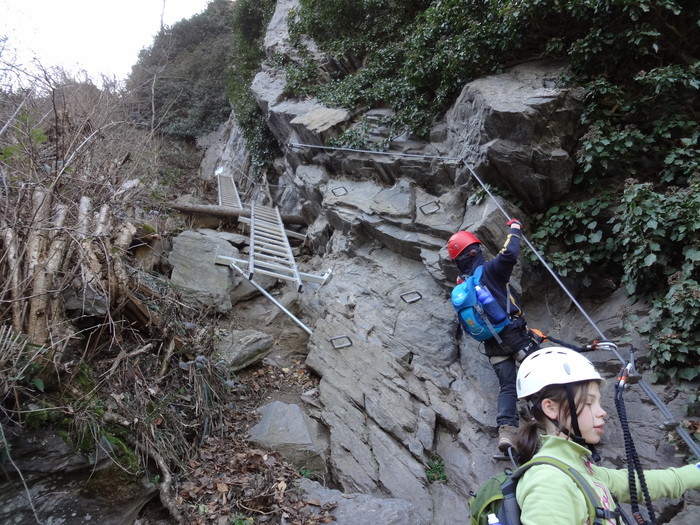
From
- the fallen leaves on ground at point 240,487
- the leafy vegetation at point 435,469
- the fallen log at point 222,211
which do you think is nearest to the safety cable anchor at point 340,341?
the fallen leaves on ground at point 240,487

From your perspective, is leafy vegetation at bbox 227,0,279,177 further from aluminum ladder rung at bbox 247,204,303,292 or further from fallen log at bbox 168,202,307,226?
aluminum ladder rung at bbox 247,204,303,292

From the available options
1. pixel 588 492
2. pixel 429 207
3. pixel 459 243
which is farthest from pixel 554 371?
pixel 429 207

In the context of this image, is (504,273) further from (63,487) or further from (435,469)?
(63,487)

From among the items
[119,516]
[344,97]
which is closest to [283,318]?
[119,516]

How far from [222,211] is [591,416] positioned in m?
9.63

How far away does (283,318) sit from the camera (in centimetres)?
725

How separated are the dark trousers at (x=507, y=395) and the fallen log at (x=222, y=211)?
6905mm

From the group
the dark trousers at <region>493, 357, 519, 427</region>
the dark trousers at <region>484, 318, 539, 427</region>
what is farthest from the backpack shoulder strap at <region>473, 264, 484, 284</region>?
the dark trousers at <region>493, 357, 519, 427</region>

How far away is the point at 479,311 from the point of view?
4.66 meters

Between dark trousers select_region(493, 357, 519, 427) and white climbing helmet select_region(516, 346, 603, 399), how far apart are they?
2.58m

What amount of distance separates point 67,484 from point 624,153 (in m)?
6.54

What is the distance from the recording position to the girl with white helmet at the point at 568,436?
1.73 metres

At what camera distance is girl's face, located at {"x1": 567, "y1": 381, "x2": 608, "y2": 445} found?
1.95 m

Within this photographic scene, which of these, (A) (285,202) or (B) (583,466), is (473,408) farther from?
(A) (285,202)
